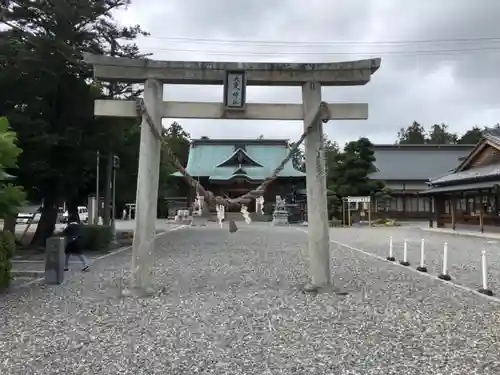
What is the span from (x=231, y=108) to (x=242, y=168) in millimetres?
39346

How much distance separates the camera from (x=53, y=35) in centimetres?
1878

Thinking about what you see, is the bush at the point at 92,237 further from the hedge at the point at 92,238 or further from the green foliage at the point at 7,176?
the green foliage at the point at 7,176

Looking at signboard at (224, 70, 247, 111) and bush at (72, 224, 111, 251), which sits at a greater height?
signboard at (224, 70, 247, 111)

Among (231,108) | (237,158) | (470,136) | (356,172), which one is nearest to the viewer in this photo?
(231,108)

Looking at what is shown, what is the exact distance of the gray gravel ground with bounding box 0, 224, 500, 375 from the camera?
228 inches

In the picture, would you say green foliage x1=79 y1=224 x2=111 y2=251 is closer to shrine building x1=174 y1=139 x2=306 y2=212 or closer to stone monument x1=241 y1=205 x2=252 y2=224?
stone monument x1=241 y1=205 x2=252 y2=224

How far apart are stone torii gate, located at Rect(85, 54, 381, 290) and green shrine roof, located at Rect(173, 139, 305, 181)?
3523cm

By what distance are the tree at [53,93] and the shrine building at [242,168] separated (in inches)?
1002

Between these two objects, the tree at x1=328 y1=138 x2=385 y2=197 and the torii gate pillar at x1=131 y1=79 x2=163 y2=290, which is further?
the tree at x1=328 y1=138 x2=385 y2=197

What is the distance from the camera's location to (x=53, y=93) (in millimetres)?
18734

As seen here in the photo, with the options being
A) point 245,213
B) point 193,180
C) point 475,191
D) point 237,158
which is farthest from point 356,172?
point 193,180

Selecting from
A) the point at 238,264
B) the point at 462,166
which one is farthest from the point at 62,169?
the point at 462,166

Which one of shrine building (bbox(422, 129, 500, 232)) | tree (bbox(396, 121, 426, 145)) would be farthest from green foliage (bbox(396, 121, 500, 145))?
shrine building (bbox(422, 129, 500, 232))

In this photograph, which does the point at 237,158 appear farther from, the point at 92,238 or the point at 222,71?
the point at 222,71
